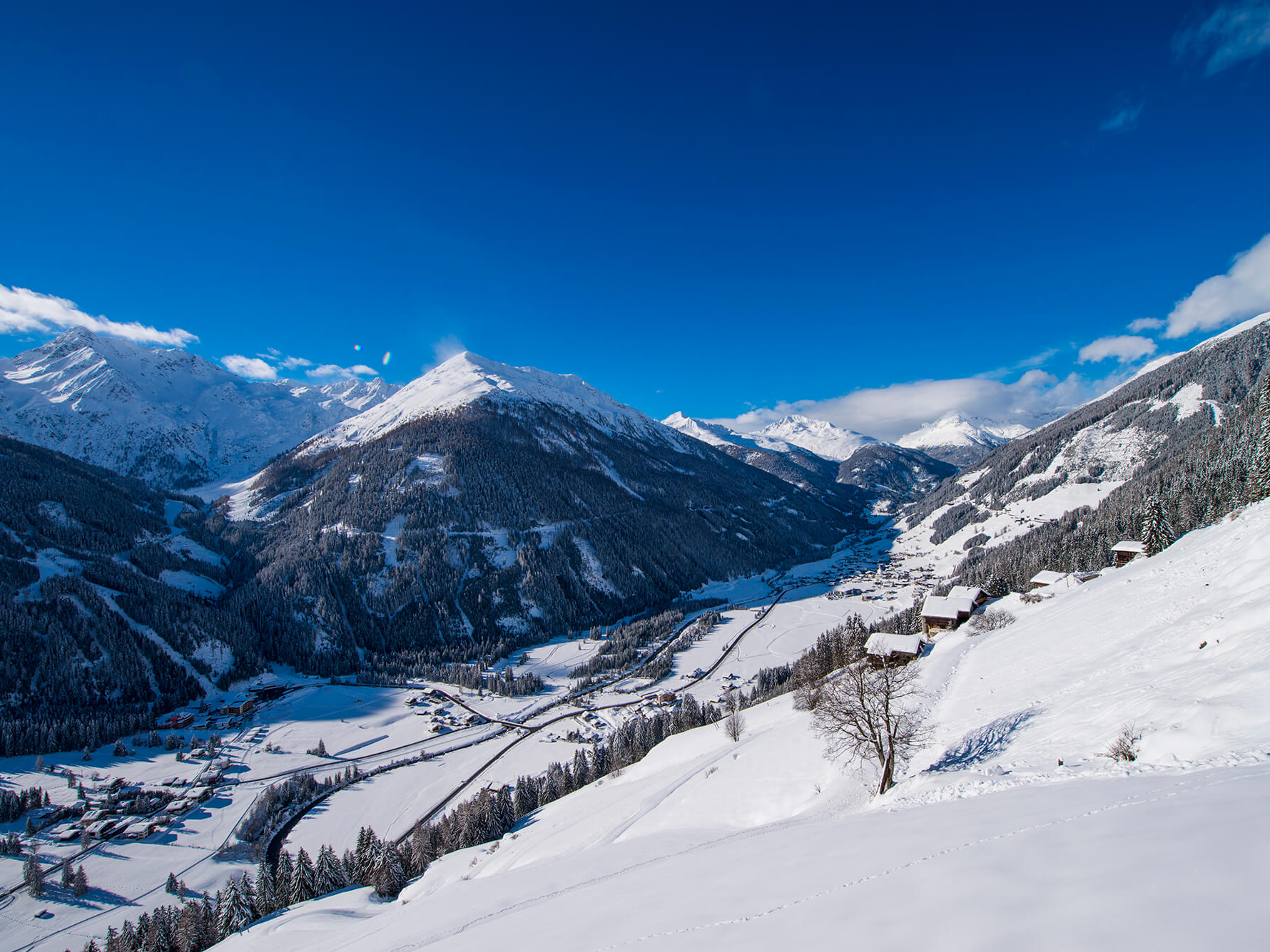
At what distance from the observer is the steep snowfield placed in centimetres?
554

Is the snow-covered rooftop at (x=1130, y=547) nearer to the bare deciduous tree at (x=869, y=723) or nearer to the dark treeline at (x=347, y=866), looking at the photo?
the bare deciduous tree at (x=869, y=723)

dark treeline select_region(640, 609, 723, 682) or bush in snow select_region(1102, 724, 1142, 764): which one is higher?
bush in snow select_region(1102, 724, 1142, 764)

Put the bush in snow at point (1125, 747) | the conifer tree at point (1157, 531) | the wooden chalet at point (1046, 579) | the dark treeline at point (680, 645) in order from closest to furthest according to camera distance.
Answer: the bush in snow at point (1125, 747) → the conifer tree at point (1157, 531) → the wooden chalet at point (1046, 579) → the dark treeline at point (680, 645)

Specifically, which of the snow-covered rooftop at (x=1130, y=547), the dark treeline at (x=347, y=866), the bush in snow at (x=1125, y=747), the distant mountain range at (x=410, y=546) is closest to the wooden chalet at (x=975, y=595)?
the distant mountain range at (x=410, y=546)

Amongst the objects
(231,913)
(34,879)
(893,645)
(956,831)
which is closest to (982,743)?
(956,831)

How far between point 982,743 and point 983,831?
15750 mm

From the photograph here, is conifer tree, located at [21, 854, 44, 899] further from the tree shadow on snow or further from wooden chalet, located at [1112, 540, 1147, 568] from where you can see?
wooden chalet, located at [1112, 540, 1147, 568]

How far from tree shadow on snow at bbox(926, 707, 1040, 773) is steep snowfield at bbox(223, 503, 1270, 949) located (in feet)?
0.46

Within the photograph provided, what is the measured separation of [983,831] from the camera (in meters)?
9.49

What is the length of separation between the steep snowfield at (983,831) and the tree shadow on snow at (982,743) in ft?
0.46

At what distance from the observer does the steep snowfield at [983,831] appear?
18.2 feet

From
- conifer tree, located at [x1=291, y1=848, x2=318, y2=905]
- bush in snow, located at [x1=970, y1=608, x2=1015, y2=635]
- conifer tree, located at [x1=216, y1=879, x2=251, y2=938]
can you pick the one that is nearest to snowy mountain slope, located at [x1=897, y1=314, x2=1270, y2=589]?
bush in snow, located at [x1=970, y1=608, x2=1015, y2=635]

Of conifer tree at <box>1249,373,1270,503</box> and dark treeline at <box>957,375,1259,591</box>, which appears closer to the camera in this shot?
conifer tree at <box>1249,373,1270,503</box>

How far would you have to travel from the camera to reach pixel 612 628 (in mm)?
136625
